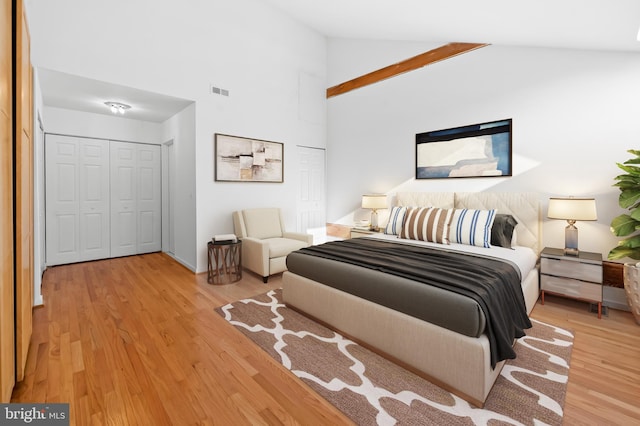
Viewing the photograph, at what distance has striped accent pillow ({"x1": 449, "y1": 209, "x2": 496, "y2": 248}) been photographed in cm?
309

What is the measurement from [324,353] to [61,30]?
4168 mm

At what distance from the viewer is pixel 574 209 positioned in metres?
2.83

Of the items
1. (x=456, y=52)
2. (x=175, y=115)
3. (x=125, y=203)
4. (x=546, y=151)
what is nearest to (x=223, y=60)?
(x=175, y=115)

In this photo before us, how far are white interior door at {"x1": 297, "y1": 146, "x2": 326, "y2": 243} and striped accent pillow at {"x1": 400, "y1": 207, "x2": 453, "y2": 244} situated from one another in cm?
238

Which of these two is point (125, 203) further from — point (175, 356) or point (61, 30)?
point (175, 356)

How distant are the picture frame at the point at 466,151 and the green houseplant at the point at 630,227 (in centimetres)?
104

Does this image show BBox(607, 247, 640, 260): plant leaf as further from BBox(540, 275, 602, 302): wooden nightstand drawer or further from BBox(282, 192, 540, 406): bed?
BBox(282, 192, 540, 406): bed

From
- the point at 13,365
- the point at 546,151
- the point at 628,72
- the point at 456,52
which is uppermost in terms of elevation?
the point at 456,52

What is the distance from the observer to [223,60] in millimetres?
4266

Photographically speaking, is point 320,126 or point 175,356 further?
point 320,126

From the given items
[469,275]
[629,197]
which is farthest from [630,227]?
[469,275]

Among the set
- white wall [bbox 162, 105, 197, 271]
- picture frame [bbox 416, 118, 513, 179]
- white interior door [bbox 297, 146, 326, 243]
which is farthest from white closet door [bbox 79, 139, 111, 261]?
picture frame [bbox 416, 118, 513, 179]

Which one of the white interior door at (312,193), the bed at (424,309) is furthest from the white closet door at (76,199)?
the bed at (424,309)

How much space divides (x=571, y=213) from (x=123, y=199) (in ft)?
20.8
